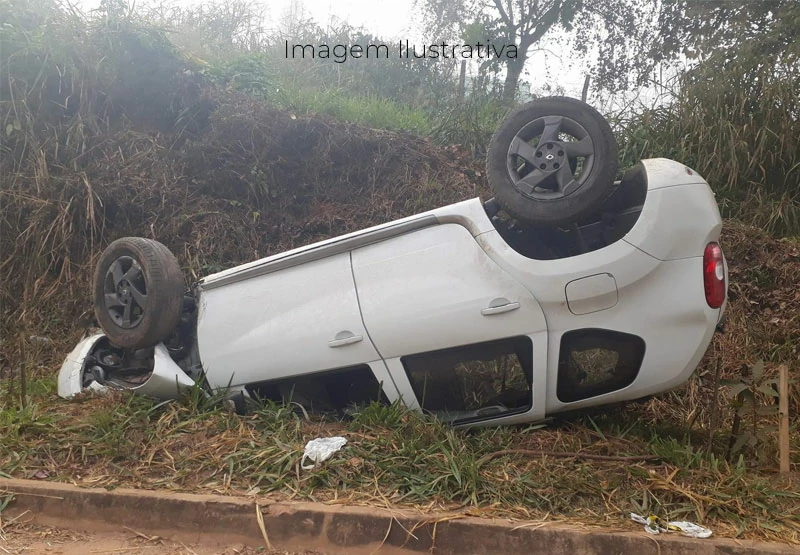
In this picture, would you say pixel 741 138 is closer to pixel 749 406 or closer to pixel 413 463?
pixel 749 406

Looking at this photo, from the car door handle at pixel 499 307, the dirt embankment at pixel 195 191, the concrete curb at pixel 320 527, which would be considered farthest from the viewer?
the dirt embankment at pixel 195 191

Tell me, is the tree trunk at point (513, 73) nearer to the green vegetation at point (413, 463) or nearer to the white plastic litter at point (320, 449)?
the green vegetation at point (413, 463)

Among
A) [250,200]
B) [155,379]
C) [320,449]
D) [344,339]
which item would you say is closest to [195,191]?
[250,200]

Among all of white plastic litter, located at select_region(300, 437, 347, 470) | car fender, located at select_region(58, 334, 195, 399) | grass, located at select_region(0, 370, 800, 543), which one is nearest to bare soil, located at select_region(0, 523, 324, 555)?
grass, located at select_region(0, 370, 800, 543)

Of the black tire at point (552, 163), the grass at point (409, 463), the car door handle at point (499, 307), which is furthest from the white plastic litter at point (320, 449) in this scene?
the black tire at point (552, 163)

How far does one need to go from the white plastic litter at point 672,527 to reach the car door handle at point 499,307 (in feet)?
3.53

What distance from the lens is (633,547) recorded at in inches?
97.0

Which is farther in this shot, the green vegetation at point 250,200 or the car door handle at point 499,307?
the green vegetation at point 250,200

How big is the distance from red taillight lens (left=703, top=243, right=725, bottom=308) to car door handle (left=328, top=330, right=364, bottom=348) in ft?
5.71

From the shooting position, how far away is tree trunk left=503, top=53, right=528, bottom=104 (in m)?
9.71

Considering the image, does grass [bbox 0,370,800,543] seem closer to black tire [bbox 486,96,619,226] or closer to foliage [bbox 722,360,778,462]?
foliage [bbox 722,360,778,462]

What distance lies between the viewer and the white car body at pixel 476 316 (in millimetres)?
3016

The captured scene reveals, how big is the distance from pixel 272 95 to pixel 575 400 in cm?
587

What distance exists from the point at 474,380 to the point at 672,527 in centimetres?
122
